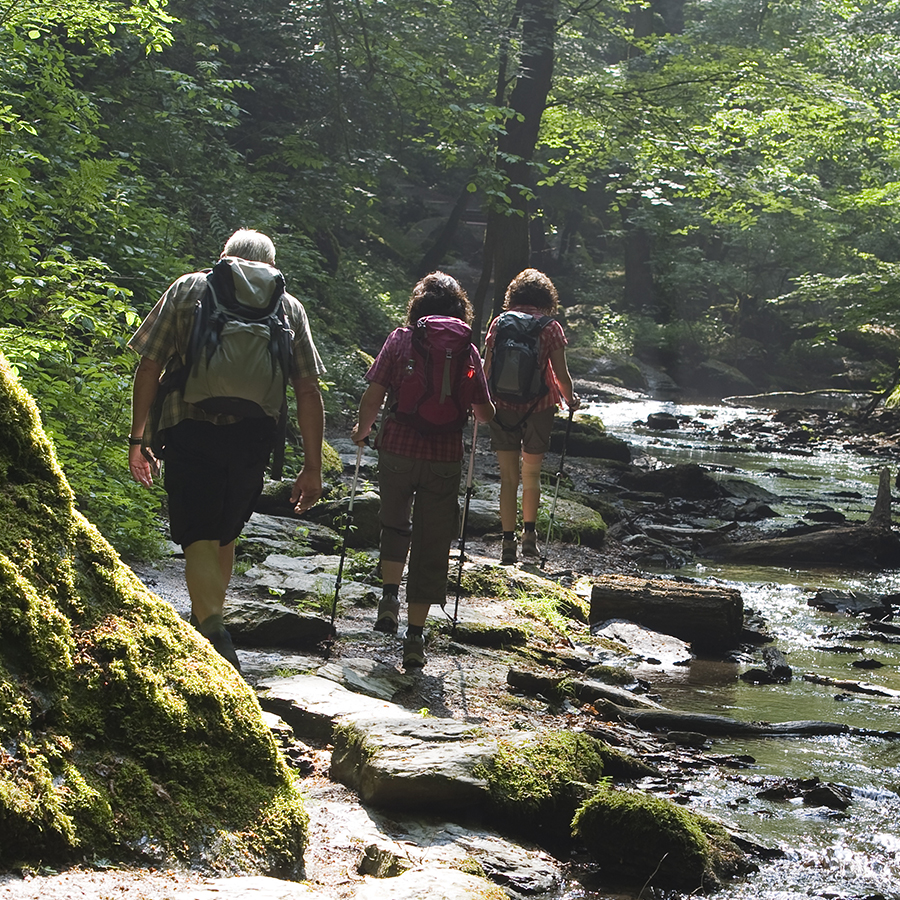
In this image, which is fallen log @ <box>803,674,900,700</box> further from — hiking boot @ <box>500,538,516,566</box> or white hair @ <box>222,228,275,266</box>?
white hair @ <box>222,228,275,266</box>

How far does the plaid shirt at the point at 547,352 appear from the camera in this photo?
9.09 meters

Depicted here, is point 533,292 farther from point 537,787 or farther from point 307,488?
point 537,787

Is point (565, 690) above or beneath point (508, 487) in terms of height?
beneath

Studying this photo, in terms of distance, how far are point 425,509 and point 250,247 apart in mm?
2203

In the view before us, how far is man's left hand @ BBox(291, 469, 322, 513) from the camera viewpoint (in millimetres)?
5020

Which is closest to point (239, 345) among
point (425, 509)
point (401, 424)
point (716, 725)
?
point (401, 424)

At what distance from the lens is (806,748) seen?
5.70 m

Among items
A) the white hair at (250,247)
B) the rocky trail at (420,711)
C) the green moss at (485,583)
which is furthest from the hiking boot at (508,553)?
the white hair at (250,247)

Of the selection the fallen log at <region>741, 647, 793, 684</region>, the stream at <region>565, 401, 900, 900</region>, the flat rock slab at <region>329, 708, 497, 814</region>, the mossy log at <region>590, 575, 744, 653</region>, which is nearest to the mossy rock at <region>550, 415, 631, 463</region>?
the stream at <region>565, 401, 900, 900</region>

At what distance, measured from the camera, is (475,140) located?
15.8 m

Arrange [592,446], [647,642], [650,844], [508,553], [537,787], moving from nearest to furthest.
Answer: [650,844]
[537,787]
[647,642]
[508,553]
[592,446]

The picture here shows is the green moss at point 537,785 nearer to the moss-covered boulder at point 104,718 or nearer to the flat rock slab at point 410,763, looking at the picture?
the flat rock slab at point 410,763

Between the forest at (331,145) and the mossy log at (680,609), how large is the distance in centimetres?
379

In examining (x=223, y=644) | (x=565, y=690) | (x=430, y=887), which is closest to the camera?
(x=430, y=887)
